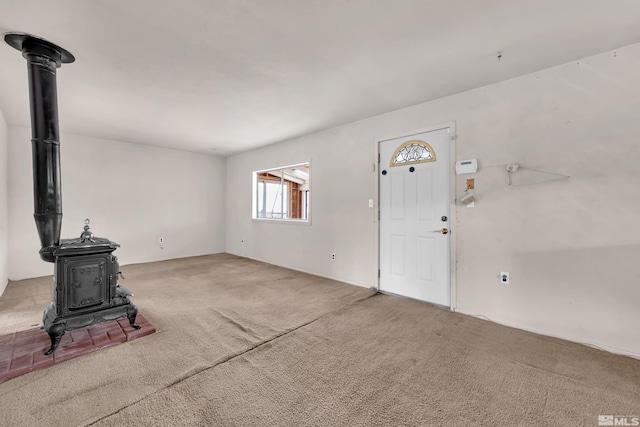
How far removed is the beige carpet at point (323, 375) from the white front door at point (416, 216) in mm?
460

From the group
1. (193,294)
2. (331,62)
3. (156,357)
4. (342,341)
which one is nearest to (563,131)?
(331,62)

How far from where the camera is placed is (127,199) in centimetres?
532

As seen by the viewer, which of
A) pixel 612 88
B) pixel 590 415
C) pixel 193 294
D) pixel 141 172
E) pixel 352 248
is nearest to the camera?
pixel 590 415

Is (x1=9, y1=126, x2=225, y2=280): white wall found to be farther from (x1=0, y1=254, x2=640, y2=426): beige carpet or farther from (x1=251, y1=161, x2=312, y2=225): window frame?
(x1=0, y1=254, x2=640, y2=426): beige carpet

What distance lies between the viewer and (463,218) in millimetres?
3012

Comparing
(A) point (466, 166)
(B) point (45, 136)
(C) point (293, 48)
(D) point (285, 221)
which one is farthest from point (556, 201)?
(B) point (45, 136)

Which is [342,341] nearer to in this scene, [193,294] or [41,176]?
[193,294]

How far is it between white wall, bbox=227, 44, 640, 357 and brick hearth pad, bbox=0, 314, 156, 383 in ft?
11.5

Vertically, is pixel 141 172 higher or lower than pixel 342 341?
higher

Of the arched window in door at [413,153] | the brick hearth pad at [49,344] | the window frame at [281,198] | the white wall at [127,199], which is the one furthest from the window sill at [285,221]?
the brick hearth pad at [49,344]

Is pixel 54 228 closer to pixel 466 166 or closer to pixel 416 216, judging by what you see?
pixel 416 216

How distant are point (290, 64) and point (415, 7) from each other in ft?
3.78

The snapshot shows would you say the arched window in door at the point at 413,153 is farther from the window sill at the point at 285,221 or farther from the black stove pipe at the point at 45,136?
the black stove pipe at the point at 45,136

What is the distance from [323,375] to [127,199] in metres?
5.43
